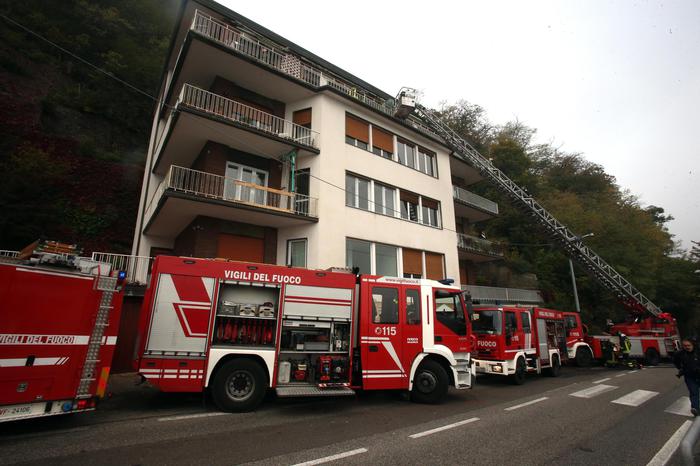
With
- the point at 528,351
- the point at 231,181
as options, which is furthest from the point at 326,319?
the point at 528,351

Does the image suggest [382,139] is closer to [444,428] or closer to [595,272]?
[444,428]

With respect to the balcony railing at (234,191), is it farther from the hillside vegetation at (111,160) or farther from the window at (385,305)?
the hillside vegetation at (111,160)

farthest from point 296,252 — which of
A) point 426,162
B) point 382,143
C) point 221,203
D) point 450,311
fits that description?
point 426,162

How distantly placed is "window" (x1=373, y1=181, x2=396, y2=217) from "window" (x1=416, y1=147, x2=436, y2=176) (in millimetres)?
3388

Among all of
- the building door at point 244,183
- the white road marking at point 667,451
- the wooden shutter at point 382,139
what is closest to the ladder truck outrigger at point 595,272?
the wooden shutter at point 382,139

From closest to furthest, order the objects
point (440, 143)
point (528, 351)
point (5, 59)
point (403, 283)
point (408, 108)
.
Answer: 1. point (403, 283)
2. point (528, 351)
3. point (408, 108)
4. point (440, 143)
5. point (5, 59)

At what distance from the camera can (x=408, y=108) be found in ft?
61.2

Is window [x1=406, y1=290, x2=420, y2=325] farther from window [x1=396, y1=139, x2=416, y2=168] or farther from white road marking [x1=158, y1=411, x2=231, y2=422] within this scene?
window [x1=396, y1=139, x2=416, y2=168]

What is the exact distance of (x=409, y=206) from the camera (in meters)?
18.4

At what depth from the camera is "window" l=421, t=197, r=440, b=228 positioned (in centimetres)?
1906

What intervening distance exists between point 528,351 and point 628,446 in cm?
779

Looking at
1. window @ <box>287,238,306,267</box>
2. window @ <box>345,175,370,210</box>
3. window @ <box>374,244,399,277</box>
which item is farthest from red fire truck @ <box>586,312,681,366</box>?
window @ <box>287,238,306,267</box>

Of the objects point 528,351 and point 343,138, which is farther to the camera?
point 343,138

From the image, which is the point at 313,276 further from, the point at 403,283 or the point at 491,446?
the point at 491,446
